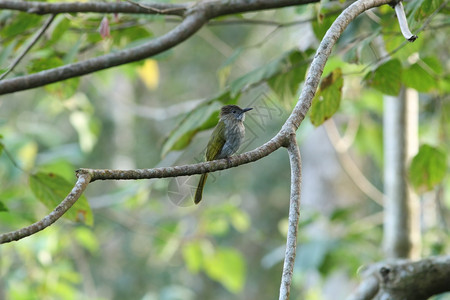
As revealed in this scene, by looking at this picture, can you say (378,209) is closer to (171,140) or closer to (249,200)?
(249,200)

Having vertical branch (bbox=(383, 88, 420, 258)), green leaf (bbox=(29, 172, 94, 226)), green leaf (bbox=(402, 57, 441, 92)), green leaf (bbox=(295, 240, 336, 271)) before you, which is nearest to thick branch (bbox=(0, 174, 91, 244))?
green leaf (bbox=(29, 172, 94, 226))

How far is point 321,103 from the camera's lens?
212 centimetres

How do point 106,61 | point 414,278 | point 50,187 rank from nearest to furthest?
point 106,61
point 50,187
point 414,278

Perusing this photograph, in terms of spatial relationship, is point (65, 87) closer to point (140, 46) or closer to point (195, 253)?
point (140, 46)

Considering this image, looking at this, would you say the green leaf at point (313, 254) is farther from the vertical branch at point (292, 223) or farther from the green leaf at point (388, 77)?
the vertical branch at point (292, 223)

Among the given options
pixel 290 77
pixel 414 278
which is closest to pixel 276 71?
pixel 290 77

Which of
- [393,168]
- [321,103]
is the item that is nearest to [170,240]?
[393,168]

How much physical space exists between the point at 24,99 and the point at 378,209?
6.59m

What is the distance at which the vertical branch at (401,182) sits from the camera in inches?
125

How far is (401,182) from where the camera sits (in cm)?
325

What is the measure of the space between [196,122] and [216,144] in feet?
0.61

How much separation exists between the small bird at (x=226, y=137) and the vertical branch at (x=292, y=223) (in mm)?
961

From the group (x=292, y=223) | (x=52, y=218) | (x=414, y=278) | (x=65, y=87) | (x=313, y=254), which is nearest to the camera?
(x=52, y=218)

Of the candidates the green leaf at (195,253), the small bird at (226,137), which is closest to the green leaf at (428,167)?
the small bird at (226,137)
